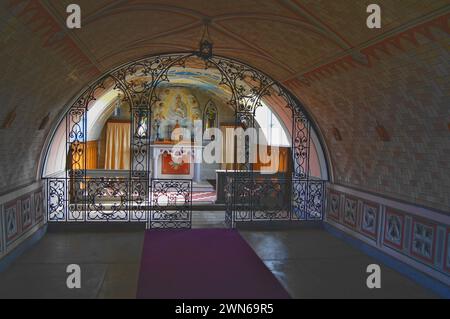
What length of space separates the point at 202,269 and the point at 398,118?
3706 millimetres

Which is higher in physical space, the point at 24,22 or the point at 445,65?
the point at 24,22

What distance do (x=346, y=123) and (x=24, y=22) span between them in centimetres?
567

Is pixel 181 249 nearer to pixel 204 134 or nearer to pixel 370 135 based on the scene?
pixel 370 135

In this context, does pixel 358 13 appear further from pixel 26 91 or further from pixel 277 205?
pixel 277 205

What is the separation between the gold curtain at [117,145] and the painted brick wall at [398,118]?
11492 millimetres

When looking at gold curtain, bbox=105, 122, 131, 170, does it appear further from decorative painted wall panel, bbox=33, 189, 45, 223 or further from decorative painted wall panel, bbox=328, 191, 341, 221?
decorative painted wall panel, bbox=328, 191, 341, 221

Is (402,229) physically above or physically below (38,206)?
below

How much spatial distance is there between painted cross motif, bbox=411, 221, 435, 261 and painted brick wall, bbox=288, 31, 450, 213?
352 mm

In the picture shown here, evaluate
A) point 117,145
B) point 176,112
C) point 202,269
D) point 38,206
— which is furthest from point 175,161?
point 202,269

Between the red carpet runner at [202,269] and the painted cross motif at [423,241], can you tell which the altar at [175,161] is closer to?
the red carpet runner at [202,269]

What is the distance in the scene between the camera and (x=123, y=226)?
9.48 m

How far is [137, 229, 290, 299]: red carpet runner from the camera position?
231 inches

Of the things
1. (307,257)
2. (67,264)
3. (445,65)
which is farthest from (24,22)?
(307,257)

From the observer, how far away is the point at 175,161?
1880cm
